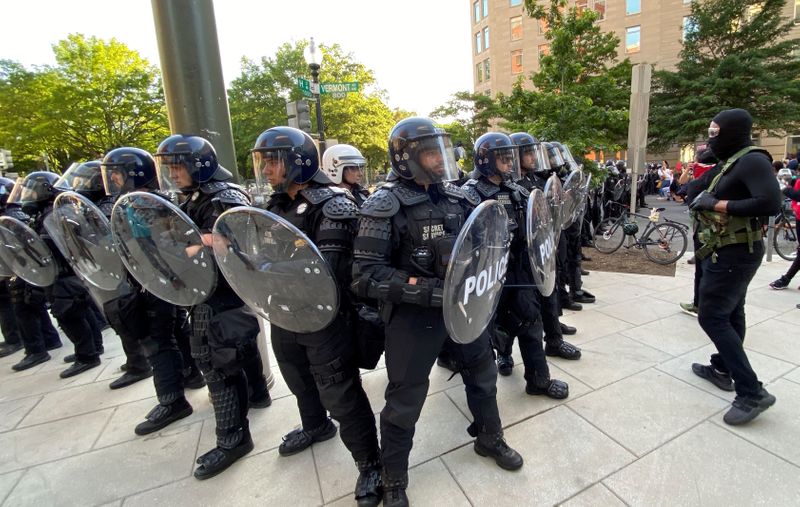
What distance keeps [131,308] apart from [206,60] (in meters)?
2.10

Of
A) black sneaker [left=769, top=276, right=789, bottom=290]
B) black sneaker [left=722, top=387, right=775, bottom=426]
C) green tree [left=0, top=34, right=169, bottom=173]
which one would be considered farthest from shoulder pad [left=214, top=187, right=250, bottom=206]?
green tree [left=0, top=34, right=169, bottom=173]

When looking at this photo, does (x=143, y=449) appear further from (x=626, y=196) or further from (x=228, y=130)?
(x=626, y=196)

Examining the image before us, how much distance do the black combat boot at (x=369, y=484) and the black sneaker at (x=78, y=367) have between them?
3.85 m

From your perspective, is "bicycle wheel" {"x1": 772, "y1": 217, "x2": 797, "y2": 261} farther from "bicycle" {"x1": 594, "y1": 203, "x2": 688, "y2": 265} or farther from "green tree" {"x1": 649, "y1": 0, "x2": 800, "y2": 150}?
"green tree" {"x1": 649, "y1": 0, "x2": 800, "y2": 150}

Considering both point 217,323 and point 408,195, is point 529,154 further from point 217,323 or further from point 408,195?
point 217,323

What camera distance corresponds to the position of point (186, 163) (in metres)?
2.60

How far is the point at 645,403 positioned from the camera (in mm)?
2924

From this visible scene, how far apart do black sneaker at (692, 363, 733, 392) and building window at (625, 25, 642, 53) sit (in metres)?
37.2

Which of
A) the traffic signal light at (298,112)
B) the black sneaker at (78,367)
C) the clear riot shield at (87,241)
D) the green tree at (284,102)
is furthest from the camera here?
the green tree at (284,102)

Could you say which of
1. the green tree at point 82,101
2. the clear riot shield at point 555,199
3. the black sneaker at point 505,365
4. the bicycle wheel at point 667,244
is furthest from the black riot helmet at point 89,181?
the green tree at point 82,101

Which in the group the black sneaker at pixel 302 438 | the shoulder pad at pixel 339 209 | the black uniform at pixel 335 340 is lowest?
the black sneaker at pixel 302 438

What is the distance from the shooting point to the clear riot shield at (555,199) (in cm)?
289

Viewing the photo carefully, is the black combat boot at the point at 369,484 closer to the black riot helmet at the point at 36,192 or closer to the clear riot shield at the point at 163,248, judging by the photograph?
the clear riot shield at the point at 163,248

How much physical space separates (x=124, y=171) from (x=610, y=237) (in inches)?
334
